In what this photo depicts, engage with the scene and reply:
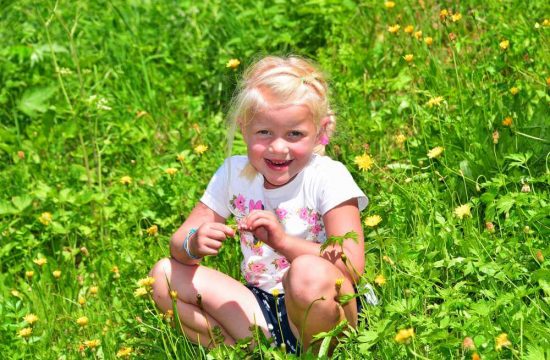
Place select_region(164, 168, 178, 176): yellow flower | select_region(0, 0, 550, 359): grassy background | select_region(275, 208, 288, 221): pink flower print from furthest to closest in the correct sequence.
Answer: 1. select_region(164, 168, 178, 176): yellow flower
2. select_region(275, 208, 288, 221): pink flower print
3. select_region(0, 0, 550, 359): grassy background

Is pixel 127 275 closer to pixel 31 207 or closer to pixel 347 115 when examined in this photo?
pixel 31 207

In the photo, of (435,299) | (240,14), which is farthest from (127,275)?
(240,14)

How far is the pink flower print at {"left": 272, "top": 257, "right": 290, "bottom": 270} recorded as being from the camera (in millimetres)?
2994

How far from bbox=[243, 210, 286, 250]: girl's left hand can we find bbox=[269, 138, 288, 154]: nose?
0.78 ft

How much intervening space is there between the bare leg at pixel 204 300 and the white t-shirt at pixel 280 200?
88 millimetres

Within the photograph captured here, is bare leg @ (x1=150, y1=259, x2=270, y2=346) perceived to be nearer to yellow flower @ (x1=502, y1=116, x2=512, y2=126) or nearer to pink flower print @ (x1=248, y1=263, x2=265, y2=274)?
pink flower print @ (x1=248, y1=263, x2=265, y2=274)

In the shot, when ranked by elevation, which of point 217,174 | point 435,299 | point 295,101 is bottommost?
point 435,299

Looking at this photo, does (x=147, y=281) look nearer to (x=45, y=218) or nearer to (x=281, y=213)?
(x=281, y=213)

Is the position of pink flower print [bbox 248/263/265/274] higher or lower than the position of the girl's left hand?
lower

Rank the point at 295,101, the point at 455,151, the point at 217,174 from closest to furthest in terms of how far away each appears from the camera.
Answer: the point at 295,101
the point at 217,174
the point at 455,151

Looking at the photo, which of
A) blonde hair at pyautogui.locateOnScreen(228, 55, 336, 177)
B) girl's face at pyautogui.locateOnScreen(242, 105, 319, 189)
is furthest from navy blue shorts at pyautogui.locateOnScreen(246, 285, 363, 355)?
blonde hair at pyautogui.locateOnScreen(228, 55, 336, 177)

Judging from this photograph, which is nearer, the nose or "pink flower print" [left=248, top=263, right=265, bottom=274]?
the nose

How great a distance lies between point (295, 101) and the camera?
2.86m

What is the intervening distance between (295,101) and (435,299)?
728 millimetres
